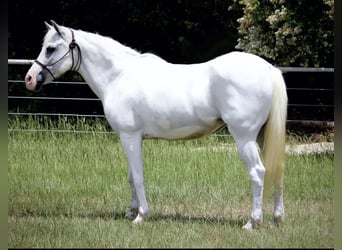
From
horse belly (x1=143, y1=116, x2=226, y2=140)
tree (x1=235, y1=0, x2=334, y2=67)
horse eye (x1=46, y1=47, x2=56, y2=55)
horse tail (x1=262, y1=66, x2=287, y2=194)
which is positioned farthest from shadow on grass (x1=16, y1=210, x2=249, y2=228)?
tree (x1=235, y1=0, x2=334, y2=67)

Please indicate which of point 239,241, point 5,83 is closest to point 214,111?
point 239,241

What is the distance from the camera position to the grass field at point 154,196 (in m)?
4.74

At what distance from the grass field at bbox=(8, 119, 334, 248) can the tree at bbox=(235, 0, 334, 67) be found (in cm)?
149

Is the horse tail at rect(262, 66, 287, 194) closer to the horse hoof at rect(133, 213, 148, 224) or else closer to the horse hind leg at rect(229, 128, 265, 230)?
the horse hind leg at rect(229, 128, 265, 230)

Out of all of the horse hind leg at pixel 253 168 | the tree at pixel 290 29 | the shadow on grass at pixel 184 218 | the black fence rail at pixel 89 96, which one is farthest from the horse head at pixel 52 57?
the black fence rail at pixel 89 96

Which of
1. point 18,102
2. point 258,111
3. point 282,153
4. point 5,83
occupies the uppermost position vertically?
point 5,83

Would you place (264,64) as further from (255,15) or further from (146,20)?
(146,20)

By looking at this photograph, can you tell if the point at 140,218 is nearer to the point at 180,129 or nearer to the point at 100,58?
the point at 180,129

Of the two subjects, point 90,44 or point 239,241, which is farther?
point 90,44

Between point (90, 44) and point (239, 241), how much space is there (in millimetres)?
2202

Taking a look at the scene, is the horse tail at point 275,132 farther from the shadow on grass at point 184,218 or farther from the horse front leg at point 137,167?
the horse front leg at point 137,167

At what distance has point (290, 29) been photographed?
8609mm

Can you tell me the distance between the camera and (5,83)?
448 cm

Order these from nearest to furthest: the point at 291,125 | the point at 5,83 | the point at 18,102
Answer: the point at 5,83, the point at 291,125, the point at 18,102
